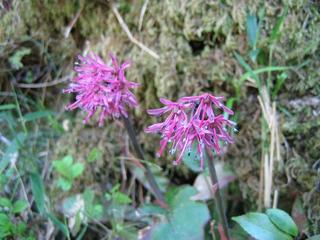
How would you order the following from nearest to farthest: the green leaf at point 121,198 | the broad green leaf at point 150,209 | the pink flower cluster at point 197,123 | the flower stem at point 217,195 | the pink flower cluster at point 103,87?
the pink flower cluster at point 197,123 → the flower stem at point 217,195 → the pink flower cluster at point 103,87 → the broad green leaf at point 150,209 → the green leaf at point 121,198

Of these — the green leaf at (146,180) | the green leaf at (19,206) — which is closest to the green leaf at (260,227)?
the green leaf at (146,180)

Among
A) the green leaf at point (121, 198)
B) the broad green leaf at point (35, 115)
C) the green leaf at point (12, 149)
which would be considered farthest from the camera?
the broad green leaf at point (35, 115)

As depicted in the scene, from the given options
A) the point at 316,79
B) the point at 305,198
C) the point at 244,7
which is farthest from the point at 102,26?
the point at 305,198

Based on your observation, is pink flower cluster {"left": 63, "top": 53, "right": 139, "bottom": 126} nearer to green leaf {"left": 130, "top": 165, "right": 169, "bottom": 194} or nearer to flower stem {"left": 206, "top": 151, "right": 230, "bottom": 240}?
flower stem {"left": 206, "top": 151, "right": 230, "bottom": 240}

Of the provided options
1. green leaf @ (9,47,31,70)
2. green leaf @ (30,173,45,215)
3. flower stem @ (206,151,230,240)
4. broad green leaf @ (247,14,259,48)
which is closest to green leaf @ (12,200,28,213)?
green leaf @ (30,173,45,215)

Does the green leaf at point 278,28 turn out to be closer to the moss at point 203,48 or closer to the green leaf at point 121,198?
the moss at point 203,48

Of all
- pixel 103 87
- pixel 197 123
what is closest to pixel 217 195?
pixel 197 123

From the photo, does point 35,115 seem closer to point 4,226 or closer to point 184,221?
point 4,226
